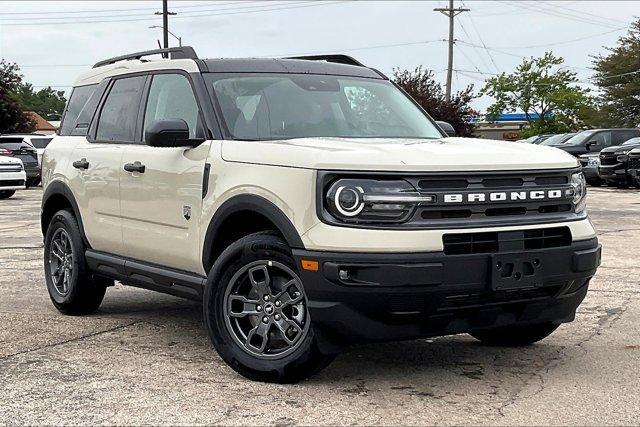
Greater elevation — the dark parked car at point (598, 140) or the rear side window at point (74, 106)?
the rear side window at point (74, 106)

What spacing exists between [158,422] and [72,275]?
9.48 feet

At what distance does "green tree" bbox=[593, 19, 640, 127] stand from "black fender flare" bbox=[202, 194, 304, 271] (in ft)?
203

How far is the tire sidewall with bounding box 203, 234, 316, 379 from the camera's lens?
4781 millimetres

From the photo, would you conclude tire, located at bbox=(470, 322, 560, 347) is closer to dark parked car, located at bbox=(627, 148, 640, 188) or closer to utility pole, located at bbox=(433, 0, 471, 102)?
dark parked car, located at bbox=(627, 148, 640, 188)

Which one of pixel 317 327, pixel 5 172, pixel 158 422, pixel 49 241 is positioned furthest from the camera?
pixel 5 172

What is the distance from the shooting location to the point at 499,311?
4824 mm

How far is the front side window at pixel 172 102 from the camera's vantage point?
579 cm

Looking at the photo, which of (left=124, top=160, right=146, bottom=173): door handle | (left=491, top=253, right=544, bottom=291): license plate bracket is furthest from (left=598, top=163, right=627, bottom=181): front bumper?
(left=491, top=253, right=544, bottom=291): license plate bracket

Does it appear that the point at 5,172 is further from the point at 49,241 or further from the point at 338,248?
the point at 338,248

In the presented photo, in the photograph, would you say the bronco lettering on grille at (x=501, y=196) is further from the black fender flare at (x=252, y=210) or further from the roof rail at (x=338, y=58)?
the roof rail at (x=338, y=58)

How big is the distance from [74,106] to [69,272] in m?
1.36

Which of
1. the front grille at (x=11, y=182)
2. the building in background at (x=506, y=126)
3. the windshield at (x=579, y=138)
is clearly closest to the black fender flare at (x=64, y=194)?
the front grille at (x=11, y=182)

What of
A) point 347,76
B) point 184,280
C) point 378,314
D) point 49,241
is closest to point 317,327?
point 378,314

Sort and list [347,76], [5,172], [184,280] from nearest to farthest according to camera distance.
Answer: [184,280] < [347,76] < [5,172]
